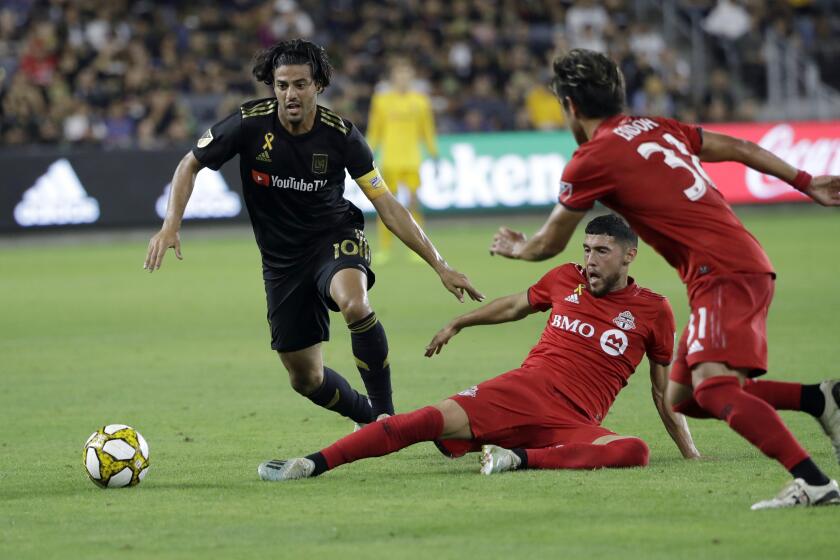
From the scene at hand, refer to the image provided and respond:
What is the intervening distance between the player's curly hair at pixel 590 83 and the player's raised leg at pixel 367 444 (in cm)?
163

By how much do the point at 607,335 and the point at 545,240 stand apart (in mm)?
1351

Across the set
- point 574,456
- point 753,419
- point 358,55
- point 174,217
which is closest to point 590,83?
point 753,419

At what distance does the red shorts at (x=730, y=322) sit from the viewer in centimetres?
543

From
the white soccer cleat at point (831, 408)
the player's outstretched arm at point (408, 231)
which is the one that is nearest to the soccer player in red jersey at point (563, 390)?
the player's outstretched arm at point (408, 231)

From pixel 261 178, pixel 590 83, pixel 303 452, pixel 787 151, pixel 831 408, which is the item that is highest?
pixel 590 83

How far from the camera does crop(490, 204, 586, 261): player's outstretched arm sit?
5551 millimetres

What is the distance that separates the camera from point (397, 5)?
27.2 m

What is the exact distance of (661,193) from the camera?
552cm

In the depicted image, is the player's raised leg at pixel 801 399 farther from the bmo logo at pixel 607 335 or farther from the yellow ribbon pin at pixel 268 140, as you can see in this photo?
the yellow ribbon pin at pixel 268 140

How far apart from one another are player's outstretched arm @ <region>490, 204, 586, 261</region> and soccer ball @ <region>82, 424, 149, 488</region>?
6.35 feet

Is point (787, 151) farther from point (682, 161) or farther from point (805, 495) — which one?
point (805, 495)

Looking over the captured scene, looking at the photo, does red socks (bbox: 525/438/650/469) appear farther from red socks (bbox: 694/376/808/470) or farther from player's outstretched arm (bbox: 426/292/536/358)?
red socks (bbox: 694/376/808/470)

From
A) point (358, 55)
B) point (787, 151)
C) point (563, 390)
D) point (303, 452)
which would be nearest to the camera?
point (563, 390)

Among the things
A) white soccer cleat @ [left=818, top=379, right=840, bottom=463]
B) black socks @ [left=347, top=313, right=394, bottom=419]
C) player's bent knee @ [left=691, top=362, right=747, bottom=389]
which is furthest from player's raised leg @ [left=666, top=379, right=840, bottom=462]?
black socks @ [left=347, top=313, right=394, bottom=419]
